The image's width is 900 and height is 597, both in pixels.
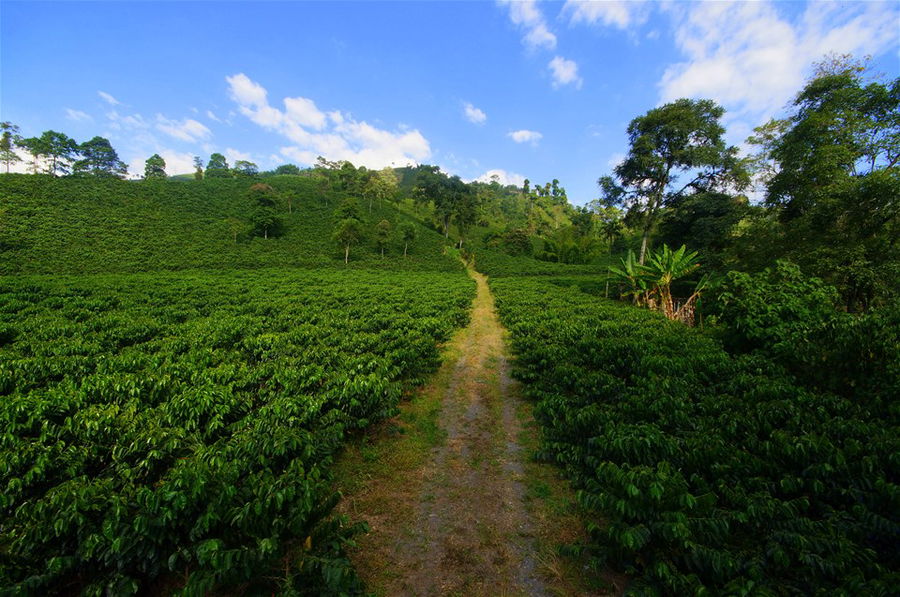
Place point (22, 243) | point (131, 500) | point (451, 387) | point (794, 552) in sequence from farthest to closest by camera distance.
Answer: point (22, 243) < point (451, 387) < point (131, 500) < point (794, 552)

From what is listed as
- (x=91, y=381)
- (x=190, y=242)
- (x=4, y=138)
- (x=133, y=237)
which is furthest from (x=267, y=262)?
(x=4, y=138)

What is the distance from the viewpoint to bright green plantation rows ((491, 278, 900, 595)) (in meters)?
3.20

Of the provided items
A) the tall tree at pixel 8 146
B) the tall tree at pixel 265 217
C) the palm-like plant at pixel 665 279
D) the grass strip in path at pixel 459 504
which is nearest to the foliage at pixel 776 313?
the palm-like plant at pixel 665 279

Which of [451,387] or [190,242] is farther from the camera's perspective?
[190,242]

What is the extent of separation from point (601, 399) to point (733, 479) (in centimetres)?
326

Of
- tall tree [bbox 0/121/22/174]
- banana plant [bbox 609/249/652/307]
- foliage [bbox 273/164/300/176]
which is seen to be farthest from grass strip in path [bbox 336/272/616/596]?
foliage [bbox 273/164/300/176]

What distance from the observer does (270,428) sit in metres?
5.75

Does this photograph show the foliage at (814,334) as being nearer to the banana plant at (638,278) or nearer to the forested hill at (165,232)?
→ the banana plant at (638,278)

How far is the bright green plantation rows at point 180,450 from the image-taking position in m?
3.50

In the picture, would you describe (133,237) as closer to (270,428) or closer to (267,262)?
(267,262)

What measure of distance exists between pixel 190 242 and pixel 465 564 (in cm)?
5523

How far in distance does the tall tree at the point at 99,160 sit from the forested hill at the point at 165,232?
730 inches

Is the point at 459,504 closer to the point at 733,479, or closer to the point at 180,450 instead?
the point at 733,479

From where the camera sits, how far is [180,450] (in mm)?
5555
